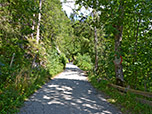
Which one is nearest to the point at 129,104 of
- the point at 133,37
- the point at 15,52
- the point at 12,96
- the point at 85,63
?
the point at 133,37

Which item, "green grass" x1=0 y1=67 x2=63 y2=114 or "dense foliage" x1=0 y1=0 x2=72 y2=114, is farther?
"dense foliage" x1=0 y1=0 x2=72 y2=114

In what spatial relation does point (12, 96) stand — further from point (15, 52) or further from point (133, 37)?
point (133, 37)

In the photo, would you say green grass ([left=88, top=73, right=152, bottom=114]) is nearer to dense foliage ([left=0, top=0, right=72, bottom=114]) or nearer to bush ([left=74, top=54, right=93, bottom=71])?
dense foliage ([left=0, top=0, right=72, bottom=114])

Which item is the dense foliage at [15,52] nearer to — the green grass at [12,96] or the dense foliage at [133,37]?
the green grass at [12,96]

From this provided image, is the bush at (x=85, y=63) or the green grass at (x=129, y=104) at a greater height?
the bush at (x=85, y=63)

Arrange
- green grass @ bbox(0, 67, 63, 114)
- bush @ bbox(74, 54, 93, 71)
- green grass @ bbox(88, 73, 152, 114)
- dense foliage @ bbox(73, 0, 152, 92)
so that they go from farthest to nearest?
1. bush @ bbox(74, 54, 93, 71)
2. dense foliage @ bbox(73, 0, 152, 92)
3. green grass @ bbox(88, 73, 152, 114)
4. green grass @ bbox(0, 67, 63, 114)

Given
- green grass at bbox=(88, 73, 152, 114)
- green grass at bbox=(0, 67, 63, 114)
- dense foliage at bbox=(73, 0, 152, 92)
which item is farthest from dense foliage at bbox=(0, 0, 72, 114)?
green grass at bbox=(88, 73, 152, 114)

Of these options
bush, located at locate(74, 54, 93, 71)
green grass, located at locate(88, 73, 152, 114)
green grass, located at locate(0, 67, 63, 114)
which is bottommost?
green grass, located at locate(88, 73, 152, 114)

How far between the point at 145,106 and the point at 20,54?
21.3 feet

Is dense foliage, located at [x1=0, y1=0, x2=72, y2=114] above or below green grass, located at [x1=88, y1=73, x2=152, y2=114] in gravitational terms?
above

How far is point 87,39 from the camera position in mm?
17859

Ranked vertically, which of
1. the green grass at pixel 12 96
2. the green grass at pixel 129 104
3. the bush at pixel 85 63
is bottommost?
the green grass at pixel 129 104

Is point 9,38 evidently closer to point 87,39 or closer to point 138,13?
point 138,13

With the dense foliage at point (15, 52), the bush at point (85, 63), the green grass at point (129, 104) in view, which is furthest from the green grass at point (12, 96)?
the bush at point (85, 63)
